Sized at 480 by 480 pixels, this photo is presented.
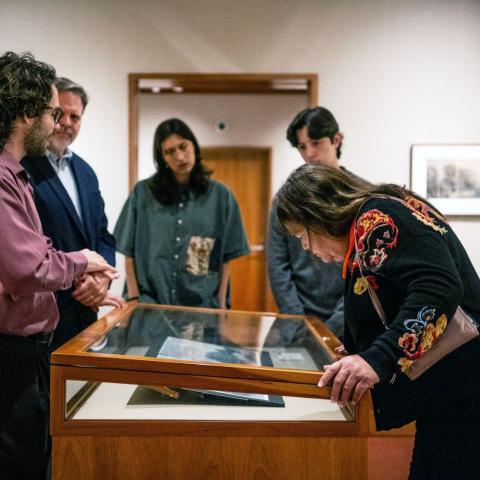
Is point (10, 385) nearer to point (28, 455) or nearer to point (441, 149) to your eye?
point (28, 455)

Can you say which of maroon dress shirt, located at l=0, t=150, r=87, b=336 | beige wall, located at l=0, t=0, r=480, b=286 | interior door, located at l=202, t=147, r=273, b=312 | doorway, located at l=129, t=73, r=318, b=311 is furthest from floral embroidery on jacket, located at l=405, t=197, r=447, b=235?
interior door, located at l=202, t=147, r=273, b=312

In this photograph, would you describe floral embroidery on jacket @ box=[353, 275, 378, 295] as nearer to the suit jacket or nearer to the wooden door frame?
the suit jacket

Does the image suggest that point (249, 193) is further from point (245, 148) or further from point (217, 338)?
point (217, 338)

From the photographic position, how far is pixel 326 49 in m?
3.67

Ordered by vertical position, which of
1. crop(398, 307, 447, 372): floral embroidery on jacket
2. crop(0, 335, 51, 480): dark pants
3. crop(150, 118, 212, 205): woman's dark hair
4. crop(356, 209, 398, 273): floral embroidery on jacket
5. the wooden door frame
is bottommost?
crop(0, 335, 51, 480): dark pants

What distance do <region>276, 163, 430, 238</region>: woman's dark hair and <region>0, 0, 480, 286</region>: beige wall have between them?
259 centimetres

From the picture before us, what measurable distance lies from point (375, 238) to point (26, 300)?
979mm

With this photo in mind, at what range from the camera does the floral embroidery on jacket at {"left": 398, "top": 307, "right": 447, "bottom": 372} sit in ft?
3.28

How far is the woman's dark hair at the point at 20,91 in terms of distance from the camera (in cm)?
Answer: 145

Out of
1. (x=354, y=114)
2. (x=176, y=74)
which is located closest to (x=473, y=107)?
(x=354, y=114)

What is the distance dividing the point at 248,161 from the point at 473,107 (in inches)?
138

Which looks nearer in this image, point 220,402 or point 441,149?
point 220,402

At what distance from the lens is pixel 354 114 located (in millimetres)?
3689

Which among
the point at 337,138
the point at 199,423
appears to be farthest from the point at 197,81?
the point at 199,423
